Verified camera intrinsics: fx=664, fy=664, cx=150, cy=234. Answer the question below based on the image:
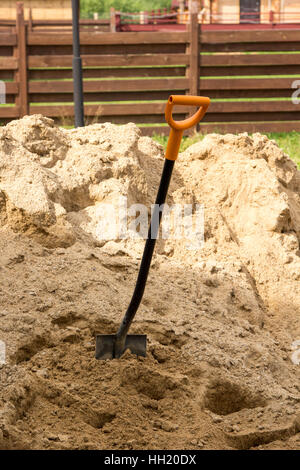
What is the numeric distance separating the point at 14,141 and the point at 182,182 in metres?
1.13

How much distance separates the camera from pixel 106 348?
101 inches

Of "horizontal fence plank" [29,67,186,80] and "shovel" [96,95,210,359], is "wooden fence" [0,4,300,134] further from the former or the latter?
"shovel" [96,95,210,359]

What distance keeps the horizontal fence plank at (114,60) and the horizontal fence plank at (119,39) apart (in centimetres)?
17

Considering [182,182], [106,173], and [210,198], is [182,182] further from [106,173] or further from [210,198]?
[106,173]

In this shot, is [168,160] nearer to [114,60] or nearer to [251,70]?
[114,60]

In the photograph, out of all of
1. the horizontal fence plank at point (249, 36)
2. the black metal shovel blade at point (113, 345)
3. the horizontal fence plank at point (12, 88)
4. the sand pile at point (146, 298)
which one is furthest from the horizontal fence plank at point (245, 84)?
the black metal shovel blade at point (113, 345)

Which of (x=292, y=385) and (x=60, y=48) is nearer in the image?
(x=292, y=385)

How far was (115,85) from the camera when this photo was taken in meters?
8.28

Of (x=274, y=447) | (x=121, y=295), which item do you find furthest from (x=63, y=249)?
(x=274, y=447)

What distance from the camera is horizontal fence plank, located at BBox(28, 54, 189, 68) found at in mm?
8250

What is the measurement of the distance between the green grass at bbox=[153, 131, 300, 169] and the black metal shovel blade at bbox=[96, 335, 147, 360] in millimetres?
4478

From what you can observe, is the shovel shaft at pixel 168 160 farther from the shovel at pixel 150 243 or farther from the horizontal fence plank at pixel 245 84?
the horizontal fence plank at pixel 245 84

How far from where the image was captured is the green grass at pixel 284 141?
7182mm

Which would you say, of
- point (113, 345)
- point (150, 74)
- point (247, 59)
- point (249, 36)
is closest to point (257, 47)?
point (249, 36)
